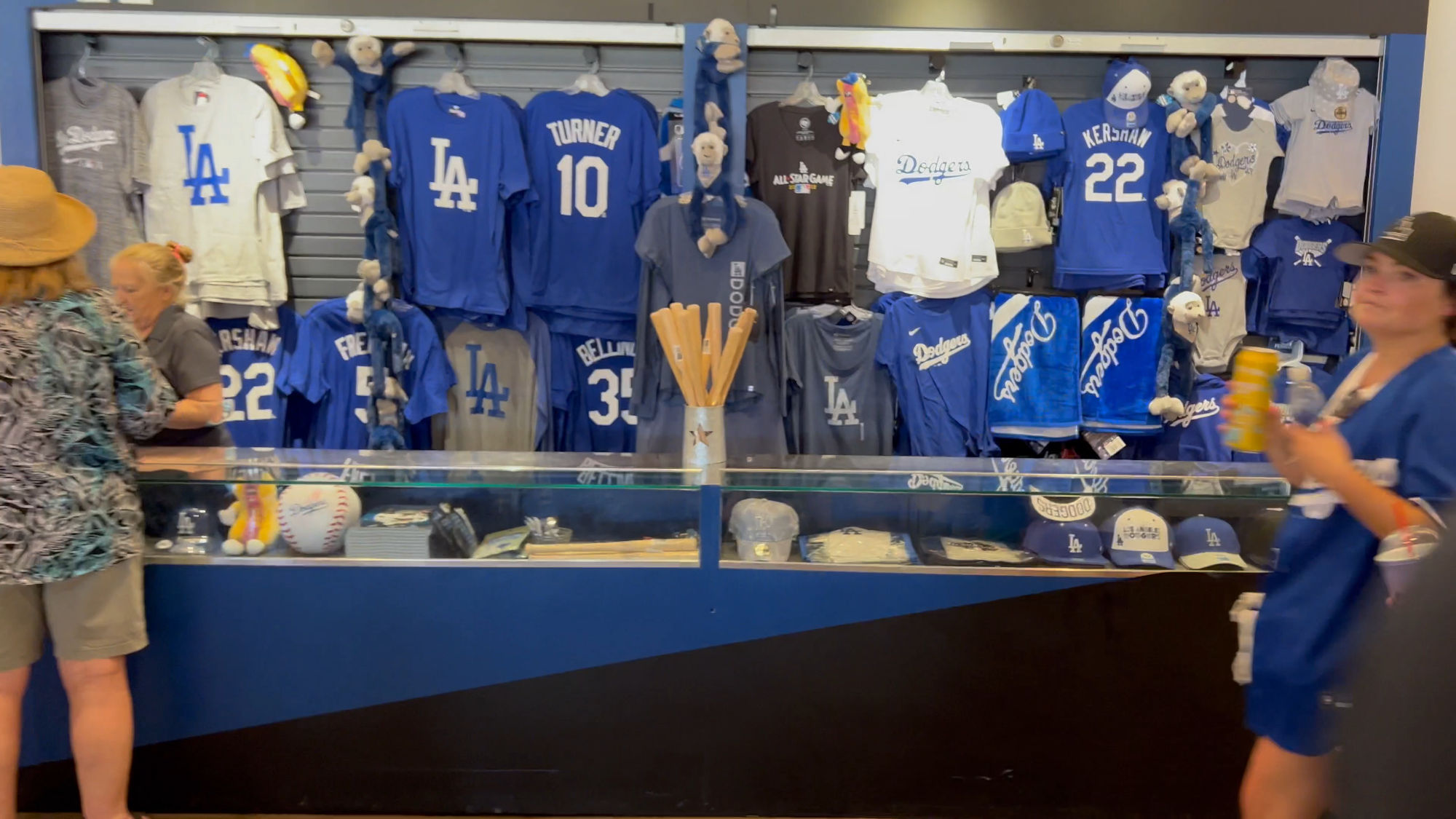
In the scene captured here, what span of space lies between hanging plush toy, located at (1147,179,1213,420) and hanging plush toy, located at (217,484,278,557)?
324 centimetres

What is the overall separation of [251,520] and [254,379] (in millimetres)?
2041

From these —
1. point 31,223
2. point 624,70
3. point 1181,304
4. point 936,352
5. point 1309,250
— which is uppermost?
point 624,70

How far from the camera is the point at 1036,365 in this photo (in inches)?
157

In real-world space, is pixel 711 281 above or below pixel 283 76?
below

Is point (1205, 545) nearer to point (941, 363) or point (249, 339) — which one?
point (941, 363)

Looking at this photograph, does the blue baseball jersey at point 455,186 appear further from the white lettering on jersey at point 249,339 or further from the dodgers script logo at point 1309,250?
the dodgers script logo at point 1309,250

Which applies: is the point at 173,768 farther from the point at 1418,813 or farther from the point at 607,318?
the point at 1418,813

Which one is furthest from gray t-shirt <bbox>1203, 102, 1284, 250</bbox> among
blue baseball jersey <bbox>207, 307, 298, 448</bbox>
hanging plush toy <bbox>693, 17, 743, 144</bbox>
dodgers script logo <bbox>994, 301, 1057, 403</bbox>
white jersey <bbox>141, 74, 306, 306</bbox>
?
blue baseball jersey <bbox>207, 307, 298, 448</bbox>

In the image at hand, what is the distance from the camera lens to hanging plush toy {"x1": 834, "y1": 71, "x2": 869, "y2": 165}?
387cm

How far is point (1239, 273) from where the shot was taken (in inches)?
160

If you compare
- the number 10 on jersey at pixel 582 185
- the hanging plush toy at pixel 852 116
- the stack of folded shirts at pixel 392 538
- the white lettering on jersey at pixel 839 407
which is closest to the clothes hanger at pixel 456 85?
the number 10 on jersey at pixel 582 185

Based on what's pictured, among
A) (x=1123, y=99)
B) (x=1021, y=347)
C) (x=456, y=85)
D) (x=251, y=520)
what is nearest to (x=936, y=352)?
(x=1021, y=347)

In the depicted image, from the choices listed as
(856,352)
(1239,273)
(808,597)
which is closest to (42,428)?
(808,597)

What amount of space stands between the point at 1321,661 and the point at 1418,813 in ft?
3.73
